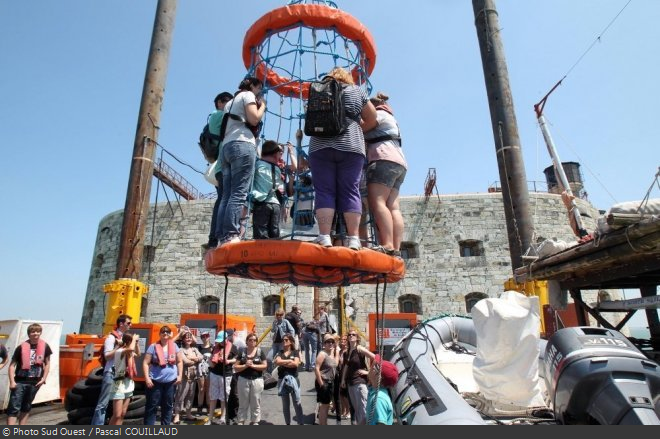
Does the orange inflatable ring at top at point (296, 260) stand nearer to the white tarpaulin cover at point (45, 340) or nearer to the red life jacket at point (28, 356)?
the red life jacket at point (28, 356)

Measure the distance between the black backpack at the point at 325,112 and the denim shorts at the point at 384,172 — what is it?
21.2 inches

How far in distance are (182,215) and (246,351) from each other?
535 inches

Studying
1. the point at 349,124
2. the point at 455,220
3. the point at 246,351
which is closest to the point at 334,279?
the point at 349,124

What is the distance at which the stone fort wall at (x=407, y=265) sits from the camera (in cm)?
1673

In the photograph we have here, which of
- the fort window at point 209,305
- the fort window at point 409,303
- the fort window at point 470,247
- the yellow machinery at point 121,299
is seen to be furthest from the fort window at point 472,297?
the yellow machinery at point 121,299

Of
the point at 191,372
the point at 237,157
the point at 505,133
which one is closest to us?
the point at 237,157

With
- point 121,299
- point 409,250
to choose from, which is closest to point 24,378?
point 121,299

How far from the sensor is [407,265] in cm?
1741

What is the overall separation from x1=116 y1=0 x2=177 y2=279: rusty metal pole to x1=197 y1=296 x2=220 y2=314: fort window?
28.9ft

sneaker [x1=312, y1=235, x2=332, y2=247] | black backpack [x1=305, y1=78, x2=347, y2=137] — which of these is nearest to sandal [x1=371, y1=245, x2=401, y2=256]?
sneaker [x1=312, y1=235, x2=332, y2=247]

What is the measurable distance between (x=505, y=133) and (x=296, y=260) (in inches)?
274

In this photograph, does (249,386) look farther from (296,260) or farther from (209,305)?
(209,305)

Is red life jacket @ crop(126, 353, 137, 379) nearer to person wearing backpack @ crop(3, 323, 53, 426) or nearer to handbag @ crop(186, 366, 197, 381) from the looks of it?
person wearing backpack @ crop(3, 323, 53, 426)

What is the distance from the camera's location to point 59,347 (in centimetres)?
833
